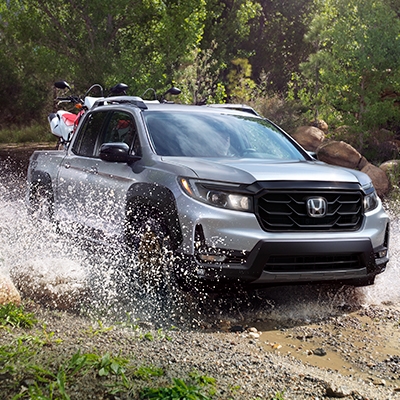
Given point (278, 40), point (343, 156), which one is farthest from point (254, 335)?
point (278, 40)

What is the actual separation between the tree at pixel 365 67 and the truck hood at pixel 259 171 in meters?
11.8

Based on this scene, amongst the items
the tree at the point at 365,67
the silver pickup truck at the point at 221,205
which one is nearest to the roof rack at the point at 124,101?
the silver pickup truck at the point at 221,205

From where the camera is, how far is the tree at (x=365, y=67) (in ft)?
58.7

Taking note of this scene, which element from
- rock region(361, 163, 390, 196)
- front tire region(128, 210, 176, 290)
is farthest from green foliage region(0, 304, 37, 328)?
rock region(361, 163, 390, 196)

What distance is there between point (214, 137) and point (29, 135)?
20.9 meters

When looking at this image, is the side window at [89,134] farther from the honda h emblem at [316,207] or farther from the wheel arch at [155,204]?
the honda h emblem at [316,207]

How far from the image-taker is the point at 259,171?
5.86 metres

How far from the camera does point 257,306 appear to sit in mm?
6340

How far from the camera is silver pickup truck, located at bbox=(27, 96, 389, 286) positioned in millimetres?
5551

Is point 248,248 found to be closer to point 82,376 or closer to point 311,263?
point 311,263

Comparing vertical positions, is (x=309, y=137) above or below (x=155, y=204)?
below

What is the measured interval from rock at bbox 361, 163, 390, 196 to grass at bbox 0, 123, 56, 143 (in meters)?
13.6

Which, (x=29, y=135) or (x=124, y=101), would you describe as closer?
(x=124, y=101)

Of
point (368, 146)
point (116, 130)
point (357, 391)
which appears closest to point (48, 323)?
point (357, 391)
